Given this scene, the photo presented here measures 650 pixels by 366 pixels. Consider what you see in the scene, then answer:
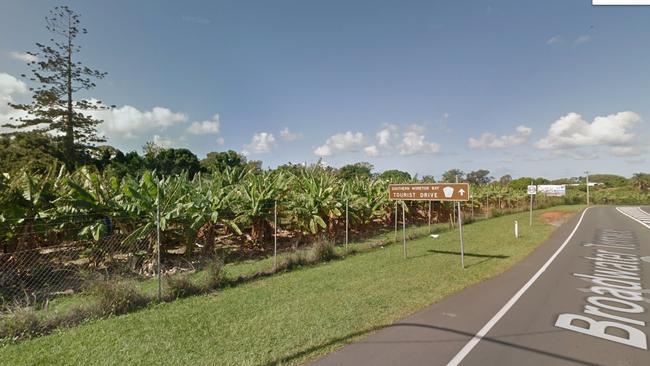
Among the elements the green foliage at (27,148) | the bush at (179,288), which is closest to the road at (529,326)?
the bush at (179,288)

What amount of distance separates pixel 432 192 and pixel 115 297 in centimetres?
904

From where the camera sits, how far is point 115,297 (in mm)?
6062

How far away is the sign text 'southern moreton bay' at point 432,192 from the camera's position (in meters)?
9.89

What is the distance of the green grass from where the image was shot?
435 centimetres

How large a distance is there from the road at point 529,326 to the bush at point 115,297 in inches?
167

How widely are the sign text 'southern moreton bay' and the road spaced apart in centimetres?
257

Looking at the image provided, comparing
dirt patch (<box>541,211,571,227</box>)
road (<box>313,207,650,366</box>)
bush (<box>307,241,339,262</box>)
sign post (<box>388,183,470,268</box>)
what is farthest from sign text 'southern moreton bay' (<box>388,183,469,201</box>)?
dirt patch (<box>541,211,571,227</box>)

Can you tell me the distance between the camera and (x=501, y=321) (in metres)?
5.51

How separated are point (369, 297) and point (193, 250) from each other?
256 inches

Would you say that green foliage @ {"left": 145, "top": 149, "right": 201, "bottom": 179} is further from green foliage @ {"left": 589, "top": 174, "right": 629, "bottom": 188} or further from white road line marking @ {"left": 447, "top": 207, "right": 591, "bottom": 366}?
green foliage @ {"left": 589, "top": 174, "right": 629, "bottom": 188}

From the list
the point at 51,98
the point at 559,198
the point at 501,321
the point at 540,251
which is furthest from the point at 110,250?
the point at 559,198

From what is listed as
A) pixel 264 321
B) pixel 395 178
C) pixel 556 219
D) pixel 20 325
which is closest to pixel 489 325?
pixel 264 321

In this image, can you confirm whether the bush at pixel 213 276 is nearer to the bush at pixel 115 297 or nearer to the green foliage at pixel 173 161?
the bush at pixel 115 297

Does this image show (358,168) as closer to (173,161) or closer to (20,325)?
(173,161)
